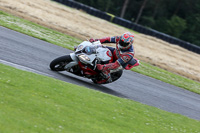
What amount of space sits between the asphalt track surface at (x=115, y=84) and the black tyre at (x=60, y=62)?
0.16 m

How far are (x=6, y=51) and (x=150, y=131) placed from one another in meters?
5.20

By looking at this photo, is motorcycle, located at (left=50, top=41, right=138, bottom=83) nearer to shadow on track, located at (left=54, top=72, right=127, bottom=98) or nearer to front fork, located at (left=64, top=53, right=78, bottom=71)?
front fork, located at (left=64, top=53, right=78, bottom=71)

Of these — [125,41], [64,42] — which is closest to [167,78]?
[64,42]

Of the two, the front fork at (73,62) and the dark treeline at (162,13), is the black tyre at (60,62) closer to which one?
the front fork at (73,62)

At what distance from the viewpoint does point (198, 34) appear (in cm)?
5297

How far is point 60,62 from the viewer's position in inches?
360

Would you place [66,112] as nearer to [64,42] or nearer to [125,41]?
[125,41]

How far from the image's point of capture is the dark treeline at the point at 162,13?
54219 millimetres

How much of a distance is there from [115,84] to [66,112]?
517 cm

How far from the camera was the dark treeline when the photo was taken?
54.2 m

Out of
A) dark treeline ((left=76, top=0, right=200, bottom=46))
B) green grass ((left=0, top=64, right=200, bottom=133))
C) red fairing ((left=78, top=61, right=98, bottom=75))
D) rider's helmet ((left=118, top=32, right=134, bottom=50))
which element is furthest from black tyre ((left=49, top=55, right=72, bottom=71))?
dark treeline ((left=76, top=0, right=200, bottom=46))

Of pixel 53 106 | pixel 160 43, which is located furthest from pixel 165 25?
pixel 53 106

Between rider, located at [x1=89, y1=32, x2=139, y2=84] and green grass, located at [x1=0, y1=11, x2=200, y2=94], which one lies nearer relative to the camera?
rider, located at [x1=89, y1=32, x2=139, y2=84]

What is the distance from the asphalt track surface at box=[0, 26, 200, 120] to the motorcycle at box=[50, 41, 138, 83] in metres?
0.27
